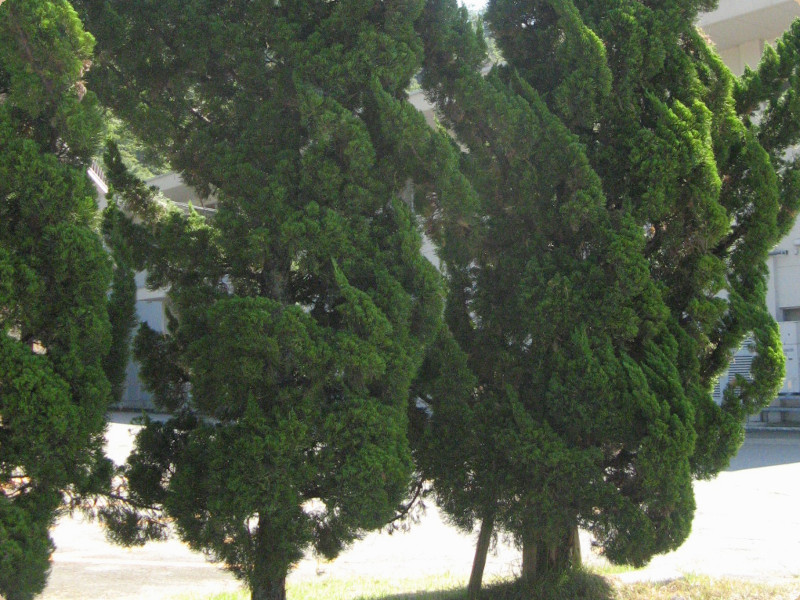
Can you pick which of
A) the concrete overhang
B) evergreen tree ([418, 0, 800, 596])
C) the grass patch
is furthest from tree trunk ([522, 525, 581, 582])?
the concrete overhang

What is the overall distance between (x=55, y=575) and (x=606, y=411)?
5.36m

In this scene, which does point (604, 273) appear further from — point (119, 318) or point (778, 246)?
point (778, 246)

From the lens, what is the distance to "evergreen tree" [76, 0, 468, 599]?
174 inches

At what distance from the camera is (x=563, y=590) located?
18.6ft

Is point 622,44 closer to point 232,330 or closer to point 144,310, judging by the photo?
point 232,330

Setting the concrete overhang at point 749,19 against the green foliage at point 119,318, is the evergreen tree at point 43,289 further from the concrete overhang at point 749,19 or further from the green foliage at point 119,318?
the concrete overhang at point 749,19

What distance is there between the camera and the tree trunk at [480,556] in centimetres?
562

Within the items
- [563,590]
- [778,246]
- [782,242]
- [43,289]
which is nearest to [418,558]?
[563,590]

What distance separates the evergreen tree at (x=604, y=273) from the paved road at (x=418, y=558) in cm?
99

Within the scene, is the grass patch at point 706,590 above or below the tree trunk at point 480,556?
below

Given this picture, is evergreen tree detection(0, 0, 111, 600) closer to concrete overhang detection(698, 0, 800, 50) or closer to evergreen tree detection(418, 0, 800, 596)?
evergreen tree detection(418, 0, 800, 596)

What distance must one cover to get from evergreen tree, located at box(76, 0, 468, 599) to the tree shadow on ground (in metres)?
1.66

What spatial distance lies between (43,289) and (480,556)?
11.0 feet

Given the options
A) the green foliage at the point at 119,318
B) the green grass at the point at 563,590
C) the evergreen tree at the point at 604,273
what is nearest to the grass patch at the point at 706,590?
the green grass at the point at 563,590
